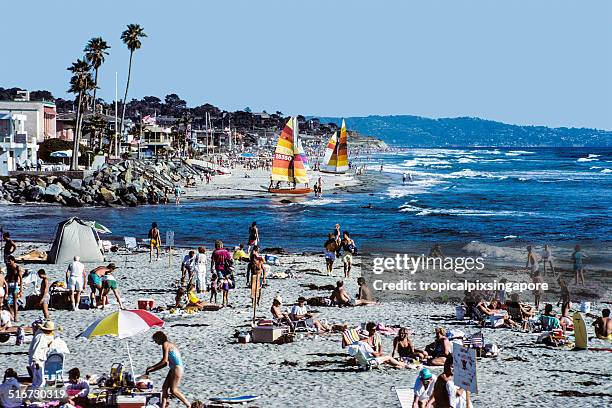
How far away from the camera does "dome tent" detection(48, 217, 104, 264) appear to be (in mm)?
26344

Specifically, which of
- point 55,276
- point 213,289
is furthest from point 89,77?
point 213,289

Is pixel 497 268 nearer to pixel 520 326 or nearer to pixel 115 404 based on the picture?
pixel 520 326

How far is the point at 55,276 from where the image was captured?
957 inches

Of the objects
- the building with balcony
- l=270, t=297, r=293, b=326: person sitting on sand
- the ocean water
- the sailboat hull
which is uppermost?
the building with balcony

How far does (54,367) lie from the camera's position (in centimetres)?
1332

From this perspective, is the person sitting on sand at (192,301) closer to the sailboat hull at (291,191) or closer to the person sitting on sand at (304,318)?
the person sitting on sand at (304,318)

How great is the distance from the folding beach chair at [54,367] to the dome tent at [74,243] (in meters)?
13.4

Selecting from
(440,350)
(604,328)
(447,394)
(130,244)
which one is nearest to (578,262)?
(604,328)

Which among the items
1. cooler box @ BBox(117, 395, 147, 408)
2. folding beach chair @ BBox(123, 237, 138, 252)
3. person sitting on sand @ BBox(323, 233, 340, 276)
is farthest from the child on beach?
folding beach chair @ BBox(123, 237, 138, 252)

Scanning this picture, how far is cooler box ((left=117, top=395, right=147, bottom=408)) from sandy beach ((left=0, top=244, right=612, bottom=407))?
117cm

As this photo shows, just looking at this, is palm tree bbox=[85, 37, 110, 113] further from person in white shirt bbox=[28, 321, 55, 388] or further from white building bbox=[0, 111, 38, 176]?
person in white shirt bbox=[28, 321, 55, 388]

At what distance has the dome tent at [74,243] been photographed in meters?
26.3

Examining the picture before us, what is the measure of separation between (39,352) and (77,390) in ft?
4.33

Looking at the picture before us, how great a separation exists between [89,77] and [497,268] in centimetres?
5129
